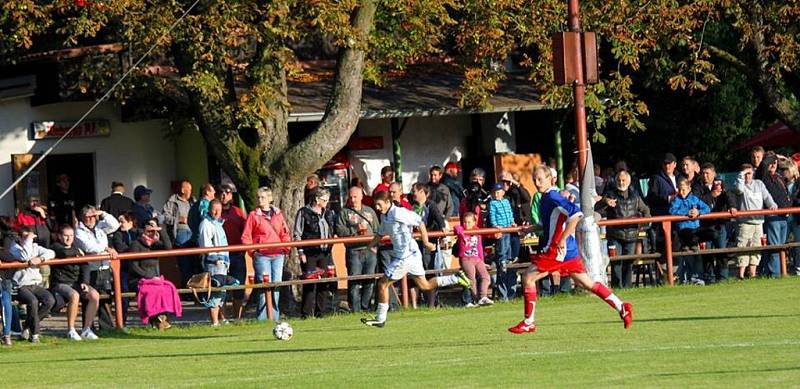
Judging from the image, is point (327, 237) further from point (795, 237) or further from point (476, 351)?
point (795, 237)

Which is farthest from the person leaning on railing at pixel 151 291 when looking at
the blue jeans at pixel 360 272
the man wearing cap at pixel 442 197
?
the man wearing cap at pixel 442 197

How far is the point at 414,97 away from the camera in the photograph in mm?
30625

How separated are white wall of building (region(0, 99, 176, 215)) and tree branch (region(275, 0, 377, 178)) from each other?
A: 6587 millimetres

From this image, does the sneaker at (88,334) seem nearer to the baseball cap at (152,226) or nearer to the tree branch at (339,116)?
the baseball cap at (152,226)

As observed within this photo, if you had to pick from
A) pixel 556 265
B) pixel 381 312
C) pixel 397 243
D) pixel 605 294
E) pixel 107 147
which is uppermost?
Answer: pixel 107 147

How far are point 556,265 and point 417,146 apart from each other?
16230 mm

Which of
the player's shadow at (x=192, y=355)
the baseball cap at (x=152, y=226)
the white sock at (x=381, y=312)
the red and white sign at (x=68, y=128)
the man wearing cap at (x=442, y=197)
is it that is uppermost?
the red and white sign at (x=68, y=128)

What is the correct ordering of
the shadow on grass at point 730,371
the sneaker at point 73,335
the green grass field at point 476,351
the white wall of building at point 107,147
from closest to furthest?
the shadow on grass at point 730,371
the green grass field at point 476,351
the sneaker at point 73,335
the white wall of building at point 107,147

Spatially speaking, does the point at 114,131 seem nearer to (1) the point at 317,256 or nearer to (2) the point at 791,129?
(1) the point at 317,256

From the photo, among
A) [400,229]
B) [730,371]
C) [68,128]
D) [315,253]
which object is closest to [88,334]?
[315,253]

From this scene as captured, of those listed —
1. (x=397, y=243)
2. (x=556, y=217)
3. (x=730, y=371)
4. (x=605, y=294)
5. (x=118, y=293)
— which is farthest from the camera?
(x=118, y=293)

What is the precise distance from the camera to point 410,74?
3300 cm

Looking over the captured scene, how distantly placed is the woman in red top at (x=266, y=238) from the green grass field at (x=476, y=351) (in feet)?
3.57

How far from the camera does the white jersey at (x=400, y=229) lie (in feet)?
61.4
